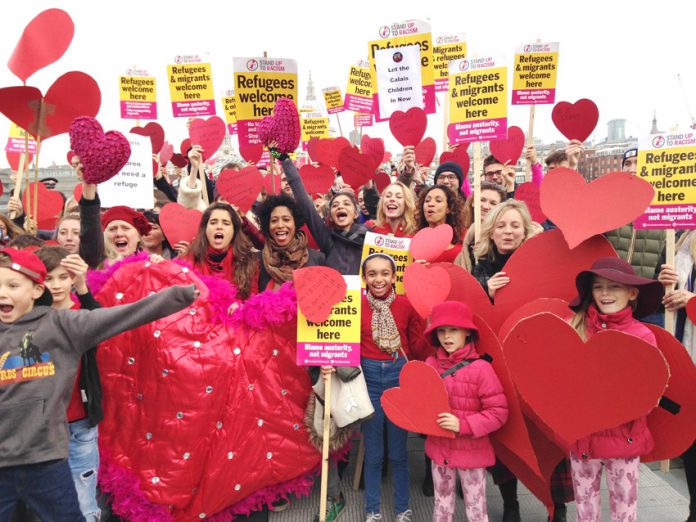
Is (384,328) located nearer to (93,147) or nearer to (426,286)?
(426,286)

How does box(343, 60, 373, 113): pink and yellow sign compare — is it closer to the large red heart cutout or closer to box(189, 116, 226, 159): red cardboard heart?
the large red heart cutout

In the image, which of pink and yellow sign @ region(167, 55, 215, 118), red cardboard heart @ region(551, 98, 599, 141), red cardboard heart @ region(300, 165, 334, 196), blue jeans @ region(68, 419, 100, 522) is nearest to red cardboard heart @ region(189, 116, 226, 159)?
pink and yellow sign @ region(167, 55, 215, 118)

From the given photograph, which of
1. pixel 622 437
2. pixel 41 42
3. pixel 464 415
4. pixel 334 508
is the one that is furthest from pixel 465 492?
pixel 41 42

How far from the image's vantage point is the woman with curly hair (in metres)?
3.25

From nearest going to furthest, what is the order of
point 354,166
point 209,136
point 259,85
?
1. point 259,85
2. point 354,166
3. point 209,136

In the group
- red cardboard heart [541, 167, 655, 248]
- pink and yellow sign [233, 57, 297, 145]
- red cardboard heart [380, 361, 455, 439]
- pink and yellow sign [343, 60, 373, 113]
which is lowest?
red cardboard heart [380, 361, 455, 439]

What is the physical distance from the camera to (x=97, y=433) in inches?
104

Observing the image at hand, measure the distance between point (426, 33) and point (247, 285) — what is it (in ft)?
13.6

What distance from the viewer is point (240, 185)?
4.04m

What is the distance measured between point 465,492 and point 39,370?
209 centimetres

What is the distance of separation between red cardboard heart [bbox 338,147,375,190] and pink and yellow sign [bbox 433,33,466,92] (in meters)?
2.66

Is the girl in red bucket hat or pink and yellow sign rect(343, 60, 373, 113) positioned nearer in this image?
the girl in red bucket hat

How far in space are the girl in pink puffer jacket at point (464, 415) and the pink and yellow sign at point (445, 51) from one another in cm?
498

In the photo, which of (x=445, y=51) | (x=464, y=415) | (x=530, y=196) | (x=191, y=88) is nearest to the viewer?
(x=464, y=415)
